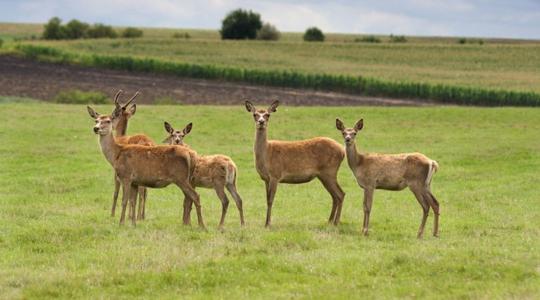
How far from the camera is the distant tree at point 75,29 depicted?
117375 mm

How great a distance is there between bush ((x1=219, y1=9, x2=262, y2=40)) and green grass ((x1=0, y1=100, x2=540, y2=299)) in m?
90.0

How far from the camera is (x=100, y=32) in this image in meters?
119

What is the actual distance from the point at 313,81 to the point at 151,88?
15.0 m

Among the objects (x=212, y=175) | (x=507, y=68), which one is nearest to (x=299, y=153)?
(x=212, y=175)

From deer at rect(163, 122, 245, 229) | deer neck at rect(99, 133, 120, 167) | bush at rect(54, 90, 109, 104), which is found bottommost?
bush at rect(54, 90, 109, 104)

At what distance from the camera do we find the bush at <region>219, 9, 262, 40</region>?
121812 millimetres

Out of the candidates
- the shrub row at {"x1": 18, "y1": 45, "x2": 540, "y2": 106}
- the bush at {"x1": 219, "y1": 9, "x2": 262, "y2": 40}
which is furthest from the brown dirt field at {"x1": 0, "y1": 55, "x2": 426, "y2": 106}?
the bush at {"x1": 219, "y1": 9, "x2": 262, "y2": 40}

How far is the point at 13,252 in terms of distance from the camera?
578 inches

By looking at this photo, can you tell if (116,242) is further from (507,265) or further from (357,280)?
(507,265)

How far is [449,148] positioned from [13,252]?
2222 centimetres

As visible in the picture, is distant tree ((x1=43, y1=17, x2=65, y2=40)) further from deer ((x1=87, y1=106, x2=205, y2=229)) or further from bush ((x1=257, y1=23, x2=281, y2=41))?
deer ((x1=87, y1=106, x2=205, y2=229))

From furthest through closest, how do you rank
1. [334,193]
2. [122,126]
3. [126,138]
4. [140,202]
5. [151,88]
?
[151,88] < [122,126] < [126,138] < [140,202] < [334,193]

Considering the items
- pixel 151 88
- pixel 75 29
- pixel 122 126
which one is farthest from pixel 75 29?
pixel 122 126

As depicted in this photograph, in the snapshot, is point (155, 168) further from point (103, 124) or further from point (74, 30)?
point (74, 30)
